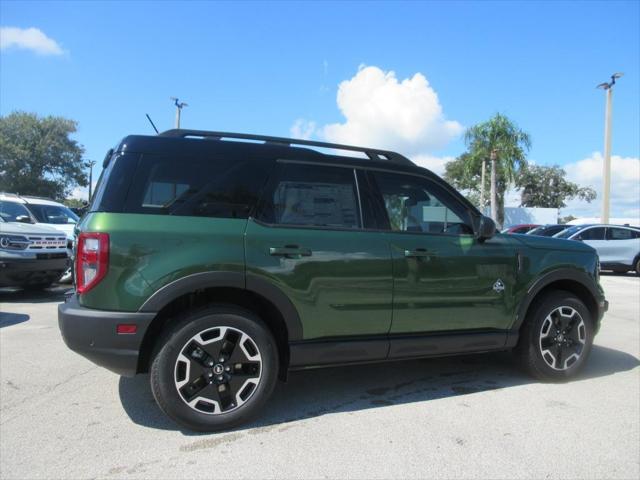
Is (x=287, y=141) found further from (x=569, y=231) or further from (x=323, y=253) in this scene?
(x=569, y=231)

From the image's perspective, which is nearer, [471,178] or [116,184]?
[116,184]

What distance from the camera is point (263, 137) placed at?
3.62 metres

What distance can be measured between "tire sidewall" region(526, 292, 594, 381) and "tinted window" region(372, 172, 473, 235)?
3.36ft

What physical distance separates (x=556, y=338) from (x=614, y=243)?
12.8 m

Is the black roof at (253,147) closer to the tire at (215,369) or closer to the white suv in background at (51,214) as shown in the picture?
the tire at (215,369)

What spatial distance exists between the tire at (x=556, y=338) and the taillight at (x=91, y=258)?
3508 millimetres

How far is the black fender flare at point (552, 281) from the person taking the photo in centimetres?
418

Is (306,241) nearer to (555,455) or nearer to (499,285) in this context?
(499,285)

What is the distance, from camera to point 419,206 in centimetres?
391

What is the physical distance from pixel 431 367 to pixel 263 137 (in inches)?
110

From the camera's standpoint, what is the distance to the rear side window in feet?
10.3

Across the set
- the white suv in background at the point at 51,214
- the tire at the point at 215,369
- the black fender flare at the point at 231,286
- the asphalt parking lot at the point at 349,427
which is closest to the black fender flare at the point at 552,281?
the asphalt parking lot at the point at 349,427

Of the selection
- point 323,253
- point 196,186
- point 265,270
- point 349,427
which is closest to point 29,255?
point 196,186

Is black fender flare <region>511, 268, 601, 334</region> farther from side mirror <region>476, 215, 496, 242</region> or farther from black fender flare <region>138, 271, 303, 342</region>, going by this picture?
black fender flare <region>138, 271, 303, 342</region>
